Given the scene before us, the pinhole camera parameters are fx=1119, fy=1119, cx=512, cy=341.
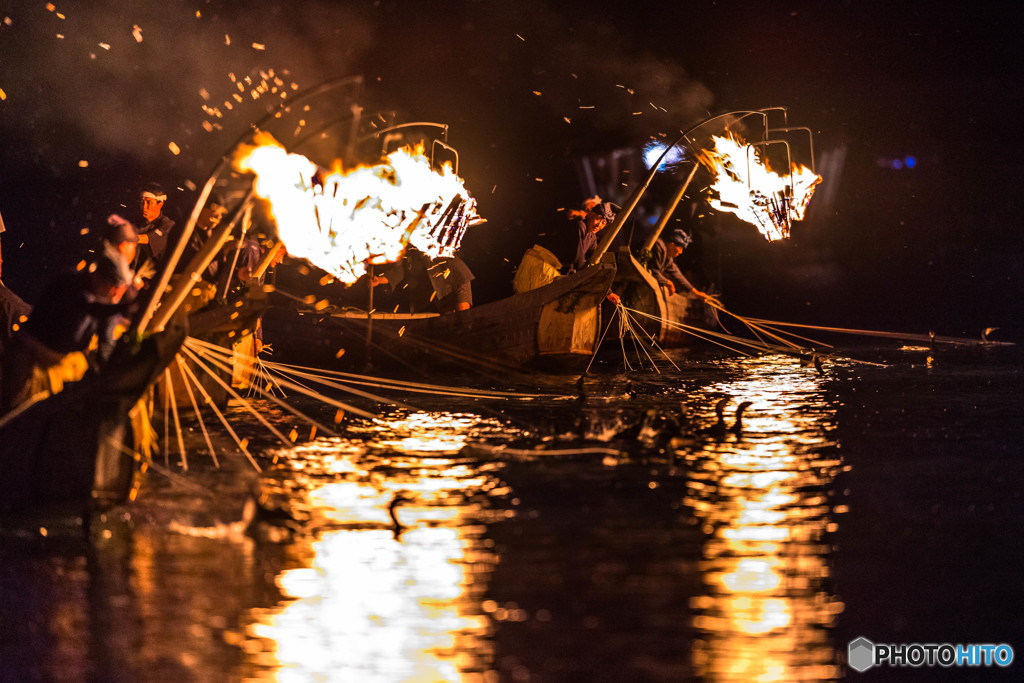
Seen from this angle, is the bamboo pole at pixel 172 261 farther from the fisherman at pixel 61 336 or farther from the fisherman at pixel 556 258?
the fisherman at pixel 556 258

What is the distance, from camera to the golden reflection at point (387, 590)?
3.74m

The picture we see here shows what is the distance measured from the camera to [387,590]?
4.50 meters

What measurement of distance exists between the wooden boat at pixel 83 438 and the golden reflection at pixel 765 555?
292 centimetres

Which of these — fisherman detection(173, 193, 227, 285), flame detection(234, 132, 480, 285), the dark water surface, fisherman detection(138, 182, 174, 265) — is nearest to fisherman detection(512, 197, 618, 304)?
fisherman detection(173, 193, 227, 285)

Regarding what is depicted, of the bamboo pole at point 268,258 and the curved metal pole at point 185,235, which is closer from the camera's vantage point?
the curved metal pole at point 185,235

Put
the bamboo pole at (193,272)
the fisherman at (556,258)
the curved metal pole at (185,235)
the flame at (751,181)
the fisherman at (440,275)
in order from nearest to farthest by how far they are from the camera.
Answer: the curved metal pole at (185,235), the bamboo pole at (193,272), the flame at (751,181), the fisherman at (556,258), the fisherman at (440,275)

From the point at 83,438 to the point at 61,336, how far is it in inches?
23.9

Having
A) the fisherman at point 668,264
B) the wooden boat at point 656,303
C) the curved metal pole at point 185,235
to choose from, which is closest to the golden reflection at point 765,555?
the curved metal pole at point 185,235

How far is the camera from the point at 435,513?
582 cm

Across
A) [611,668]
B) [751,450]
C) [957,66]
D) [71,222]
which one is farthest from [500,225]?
[611,668]

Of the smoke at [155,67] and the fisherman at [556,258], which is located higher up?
the smoke at [155,67]

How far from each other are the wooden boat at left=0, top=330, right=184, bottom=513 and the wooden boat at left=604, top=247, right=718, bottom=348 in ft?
26.1

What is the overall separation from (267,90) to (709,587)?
50.6 feet

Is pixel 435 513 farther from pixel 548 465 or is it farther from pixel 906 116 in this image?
pixel 906 116
